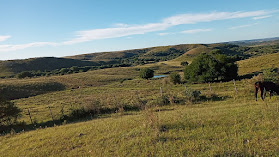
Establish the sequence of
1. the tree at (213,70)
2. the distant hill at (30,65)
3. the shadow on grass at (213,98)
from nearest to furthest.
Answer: the shadow on grass at (213,98) → the tree at (213,70) → the distant hill at (30,65)

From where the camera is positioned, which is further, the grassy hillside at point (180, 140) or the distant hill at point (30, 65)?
the distant hill at point (30, 65)

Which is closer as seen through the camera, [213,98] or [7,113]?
[7,113]

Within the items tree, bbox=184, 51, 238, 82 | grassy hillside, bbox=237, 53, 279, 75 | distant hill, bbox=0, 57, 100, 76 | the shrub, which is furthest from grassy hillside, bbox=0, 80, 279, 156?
distant hill, bbox=0, 57, 100, 76

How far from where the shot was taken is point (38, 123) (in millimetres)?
17250

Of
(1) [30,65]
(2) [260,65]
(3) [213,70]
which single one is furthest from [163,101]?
(1) [30,65]

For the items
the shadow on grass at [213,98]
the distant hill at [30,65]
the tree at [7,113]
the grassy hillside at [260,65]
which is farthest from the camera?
the distant hill at [30,65]

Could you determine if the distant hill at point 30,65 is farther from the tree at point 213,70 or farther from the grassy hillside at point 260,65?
the grassy hillside at point 260,65

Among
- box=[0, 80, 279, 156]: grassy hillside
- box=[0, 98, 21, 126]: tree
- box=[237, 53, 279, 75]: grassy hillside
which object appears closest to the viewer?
box=[0, 80, 279, 156]: grassy hillside

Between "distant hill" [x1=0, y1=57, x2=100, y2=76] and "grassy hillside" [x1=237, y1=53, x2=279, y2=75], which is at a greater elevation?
"distant hill" [x1=0, y1=57, x2=100, y2=76]

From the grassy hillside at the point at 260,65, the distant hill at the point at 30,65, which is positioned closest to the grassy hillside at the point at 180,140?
the grassy hillside at the point at 260,65

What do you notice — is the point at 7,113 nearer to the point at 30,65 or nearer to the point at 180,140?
the point at 180,140

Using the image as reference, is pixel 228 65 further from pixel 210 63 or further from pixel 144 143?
pixel 144 143

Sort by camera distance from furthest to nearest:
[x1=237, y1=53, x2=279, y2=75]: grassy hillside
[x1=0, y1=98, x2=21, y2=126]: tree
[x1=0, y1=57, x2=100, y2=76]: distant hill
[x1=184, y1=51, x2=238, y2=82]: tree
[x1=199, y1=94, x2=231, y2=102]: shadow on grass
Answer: [x1=0, y1=57, x2=100, y2=76]: distant hill → [x1=237, y1=53, x2=279, y2=75]: grassy hillside → [x1=184, y1=51, x2=238, y2=82]: tree → [x1=199, y1=94, x2=231, y2=102]: shadow on grass → [x1=0, y1=98, x2=21, y2=126]: tree

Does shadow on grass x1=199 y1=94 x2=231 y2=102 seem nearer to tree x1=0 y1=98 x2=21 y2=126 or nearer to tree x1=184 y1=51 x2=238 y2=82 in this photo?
tree x1=0 y1=98 x2=21 y2=126
